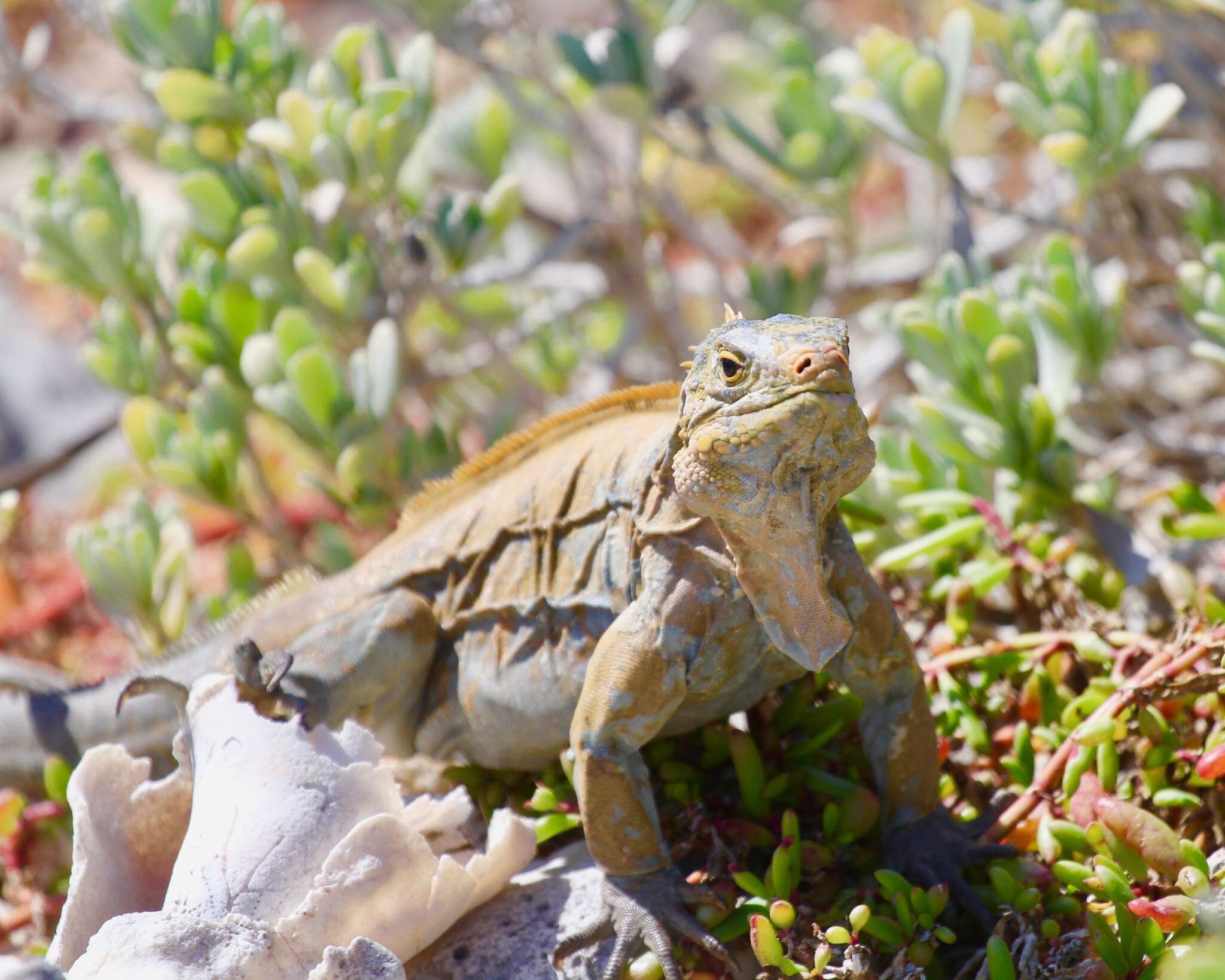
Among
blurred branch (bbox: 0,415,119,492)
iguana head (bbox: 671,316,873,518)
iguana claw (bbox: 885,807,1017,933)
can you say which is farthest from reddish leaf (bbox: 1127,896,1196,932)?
blurred branch (bbox: 0,415,119,492)

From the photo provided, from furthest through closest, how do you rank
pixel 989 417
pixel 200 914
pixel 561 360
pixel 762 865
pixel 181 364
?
1. pixel 561 360
2. pixel 181 364
3. pixel 989 417
4. pixel 762 865
5. pixel 200 914

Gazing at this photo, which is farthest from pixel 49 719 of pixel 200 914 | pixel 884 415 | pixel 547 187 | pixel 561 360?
pixel 547 187

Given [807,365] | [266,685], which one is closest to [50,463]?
[266,685]

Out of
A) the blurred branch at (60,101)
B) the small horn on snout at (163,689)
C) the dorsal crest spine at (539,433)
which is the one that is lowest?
the small horn on snout at (163,689)

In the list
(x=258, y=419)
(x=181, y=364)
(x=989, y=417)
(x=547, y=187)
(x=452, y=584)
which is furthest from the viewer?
(x=547, y=187)

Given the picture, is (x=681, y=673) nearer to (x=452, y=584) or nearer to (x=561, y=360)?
(x=452, y=584)

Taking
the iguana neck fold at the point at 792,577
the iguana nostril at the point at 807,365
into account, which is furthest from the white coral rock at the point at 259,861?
the iguana nostril at the point at 807,365

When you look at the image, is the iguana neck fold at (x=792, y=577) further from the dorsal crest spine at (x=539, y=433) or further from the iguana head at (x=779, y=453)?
the dorsal crest spine at (x=539, y=433)
